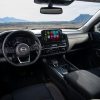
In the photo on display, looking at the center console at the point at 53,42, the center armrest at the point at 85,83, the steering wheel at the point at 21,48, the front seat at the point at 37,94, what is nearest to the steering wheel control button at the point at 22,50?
the steering wheel at the point at 21,48

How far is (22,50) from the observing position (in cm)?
320

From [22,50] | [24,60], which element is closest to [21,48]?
[22,50]

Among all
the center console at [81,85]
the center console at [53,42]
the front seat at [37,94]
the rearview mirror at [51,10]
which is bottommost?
the front seat at [37,94]

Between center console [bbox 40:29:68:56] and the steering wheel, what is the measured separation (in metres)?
0.47

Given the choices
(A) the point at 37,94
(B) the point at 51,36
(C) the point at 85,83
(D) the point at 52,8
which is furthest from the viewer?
(B) the point at 51,36

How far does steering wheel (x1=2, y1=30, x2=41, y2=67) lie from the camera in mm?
3146

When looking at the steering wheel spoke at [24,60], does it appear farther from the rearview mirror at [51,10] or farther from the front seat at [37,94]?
the rearview mirror at [51,10]

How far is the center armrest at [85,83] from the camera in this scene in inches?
82.5

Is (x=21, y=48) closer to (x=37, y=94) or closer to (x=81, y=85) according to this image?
(x=37, y=94)

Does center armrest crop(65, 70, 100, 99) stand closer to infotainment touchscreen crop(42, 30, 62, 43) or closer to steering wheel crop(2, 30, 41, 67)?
steering wheel crop(2, 30, 41, 67)

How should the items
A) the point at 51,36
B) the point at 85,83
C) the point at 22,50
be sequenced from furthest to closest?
the point at 51,36, the point at 22,50, the point at 85,83

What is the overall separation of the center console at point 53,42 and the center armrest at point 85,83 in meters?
1.36

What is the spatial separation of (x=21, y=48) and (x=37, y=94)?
26.7 inches

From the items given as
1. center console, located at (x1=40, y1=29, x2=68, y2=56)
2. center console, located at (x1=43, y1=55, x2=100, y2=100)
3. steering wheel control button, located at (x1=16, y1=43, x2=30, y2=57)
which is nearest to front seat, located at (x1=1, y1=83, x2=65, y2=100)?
center console, located at (x1=43, y1=55, x2=100, y2=100)
